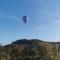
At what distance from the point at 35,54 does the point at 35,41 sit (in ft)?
7.90

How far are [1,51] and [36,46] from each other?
2744 mm

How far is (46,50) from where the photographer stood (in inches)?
717

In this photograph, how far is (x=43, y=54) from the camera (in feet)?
59.0

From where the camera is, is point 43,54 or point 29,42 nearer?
point 43,54

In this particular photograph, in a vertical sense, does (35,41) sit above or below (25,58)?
above

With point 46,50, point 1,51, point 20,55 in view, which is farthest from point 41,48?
point 1,51

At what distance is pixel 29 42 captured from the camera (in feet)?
67.7

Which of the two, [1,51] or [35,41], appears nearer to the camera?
[1,51]

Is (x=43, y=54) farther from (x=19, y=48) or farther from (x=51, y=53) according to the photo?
(x=19, y=48)

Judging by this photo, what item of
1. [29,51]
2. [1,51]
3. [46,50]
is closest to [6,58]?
[1,51]

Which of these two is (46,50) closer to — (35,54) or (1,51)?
(35,54)

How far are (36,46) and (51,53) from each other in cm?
125

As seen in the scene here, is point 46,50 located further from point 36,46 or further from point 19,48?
point 19,48

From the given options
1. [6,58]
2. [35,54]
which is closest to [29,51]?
[35,54]
